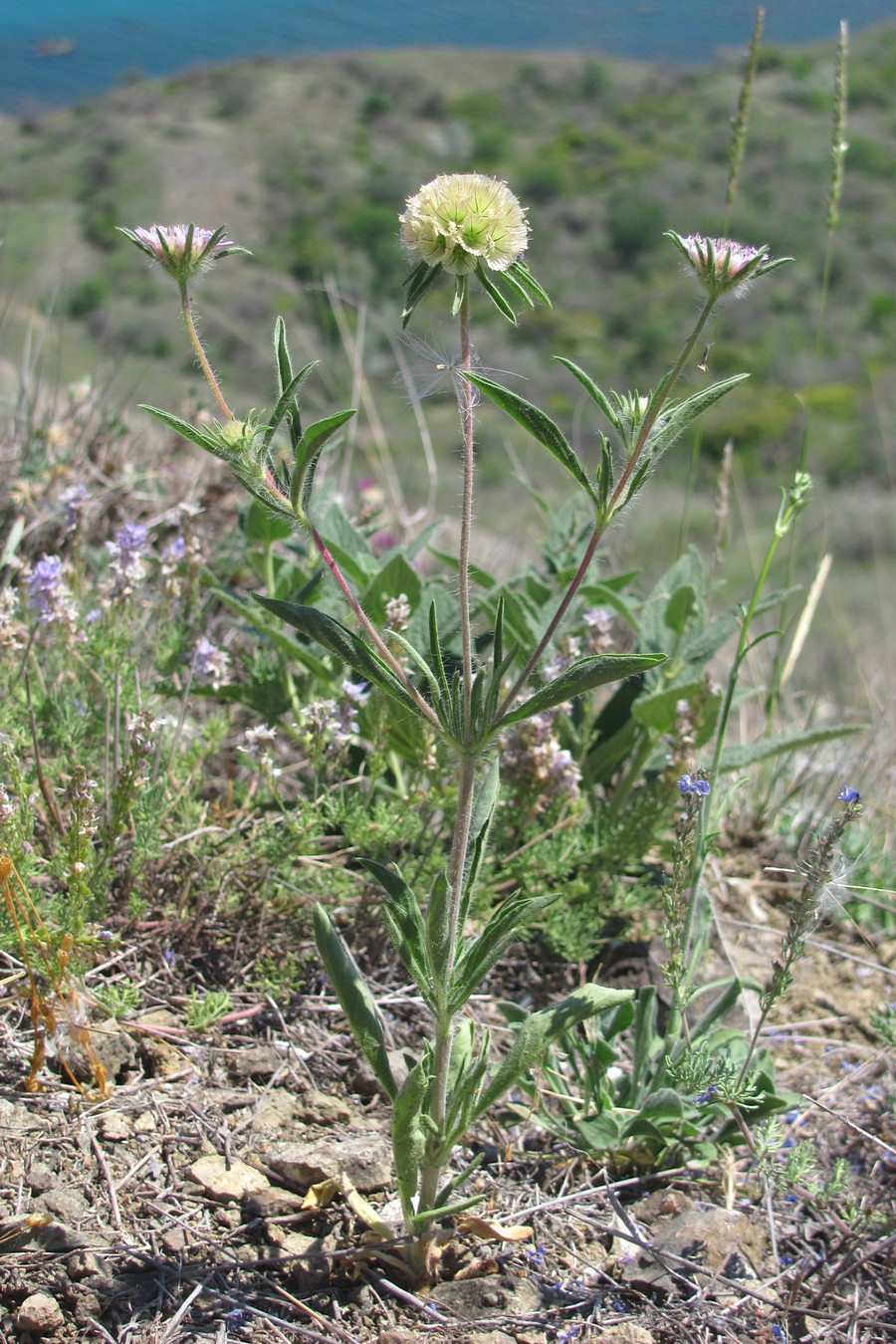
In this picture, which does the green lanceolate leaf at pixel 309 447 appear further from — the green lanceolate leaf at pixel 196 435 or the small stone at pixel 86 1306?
the small stone at pixel 86 1306

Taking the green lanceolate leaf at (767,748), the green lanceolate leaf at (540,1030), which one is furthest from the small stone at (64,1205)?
the green lanceolate leaf at (767,748)

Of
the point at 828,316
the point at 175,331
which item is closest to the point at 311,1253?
the point at 175,331

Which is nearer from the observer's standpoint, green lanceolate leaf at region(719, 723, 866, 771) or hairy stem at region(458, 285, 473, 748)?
hairy stem at region(458, 285, 473, 748)

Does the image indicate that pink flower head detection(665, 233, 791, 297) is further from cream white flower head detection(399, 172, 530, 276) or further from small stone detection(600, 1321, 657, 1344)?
small stone detection(600, 1321, 657, 1344)

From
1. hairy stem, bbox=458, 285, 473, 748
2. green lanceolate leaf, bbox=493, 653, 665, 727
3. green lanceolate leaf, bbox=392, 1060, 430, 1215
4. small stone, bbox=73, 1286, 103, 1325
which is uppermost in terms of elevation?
hairy stem, bbox=458, 285, 473, 748

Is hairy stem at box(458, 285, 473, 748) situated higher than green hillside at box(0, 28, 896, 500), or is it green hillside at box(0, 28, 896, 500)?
green hillside at box(0, 28, 896, 500)

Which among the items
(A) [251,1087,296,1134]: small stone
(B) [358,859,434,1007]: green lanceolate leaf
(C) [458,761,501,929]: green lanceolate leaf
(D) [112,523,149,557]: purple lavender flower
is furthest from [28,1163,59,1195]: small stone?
(D) [112,523,149,557]: purple lavender flower

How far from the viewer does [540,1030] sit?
4.69 ft

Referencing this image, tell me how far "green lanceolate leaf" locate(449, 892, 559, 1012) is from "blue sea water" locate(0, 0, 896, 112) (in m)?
47.1

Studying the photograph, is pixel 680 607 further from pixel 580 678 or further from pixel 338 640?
pixel 338 640

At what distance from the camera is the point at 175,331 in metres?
30.6

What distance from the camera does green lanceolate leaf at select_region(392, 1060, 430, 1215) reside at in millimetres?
1309

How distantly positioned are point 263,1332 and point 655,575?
A: 15.0 feet

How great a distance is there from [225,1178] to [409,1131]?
435mm
